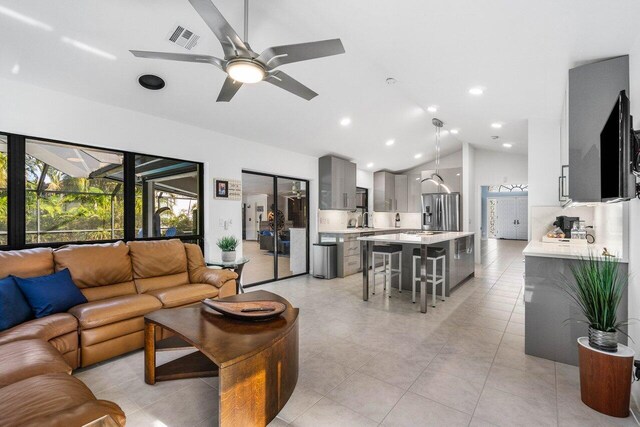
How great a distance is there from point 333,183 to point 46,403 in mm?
5424

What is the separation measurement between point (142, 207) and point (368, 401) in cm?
352

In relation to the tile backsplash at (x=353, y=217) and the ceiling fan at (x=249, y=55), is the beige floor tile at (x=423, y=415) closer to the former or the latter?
the ceiling fan at (x=249, y=55)

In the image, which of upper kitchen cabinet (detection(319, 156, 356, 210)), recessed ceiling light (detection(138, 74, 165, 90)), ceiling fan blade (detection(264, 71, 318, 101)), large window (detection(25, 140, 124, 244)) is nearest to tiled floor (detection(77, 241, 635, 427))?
large window (detection(25, 140, 124, 244))

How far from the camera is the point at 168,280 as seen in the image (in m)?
3.46

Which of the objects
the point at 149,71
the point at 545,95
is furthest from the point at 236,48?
the point at 545,95

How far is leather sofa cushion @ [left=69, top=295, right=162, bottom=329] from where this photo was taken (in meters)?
2.43

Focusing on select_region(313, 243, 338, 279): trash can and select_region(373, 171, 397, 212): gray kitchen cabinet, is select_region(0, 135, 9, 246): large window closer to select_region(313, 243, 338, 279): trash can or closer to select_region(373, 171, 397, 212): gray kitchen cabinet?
select_region(313, 243, 338, 279): trash can

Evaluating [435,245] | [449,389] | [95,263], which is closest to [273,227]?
[435,245]

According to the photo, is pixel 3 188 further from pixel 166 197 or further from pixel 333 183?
pixel 333 183

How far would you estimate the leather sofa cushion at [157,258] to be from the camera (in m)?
3.34

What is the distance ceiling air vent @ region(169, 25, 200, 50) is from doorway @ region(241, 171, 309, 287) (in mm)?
2587

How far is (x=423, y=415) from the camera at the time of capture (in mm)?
1883

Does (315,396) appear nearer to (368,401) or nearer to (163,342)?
(368,401)

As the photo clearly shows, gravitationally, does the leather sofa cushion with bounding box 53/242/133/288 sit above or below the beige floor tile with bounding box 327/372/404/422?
above
